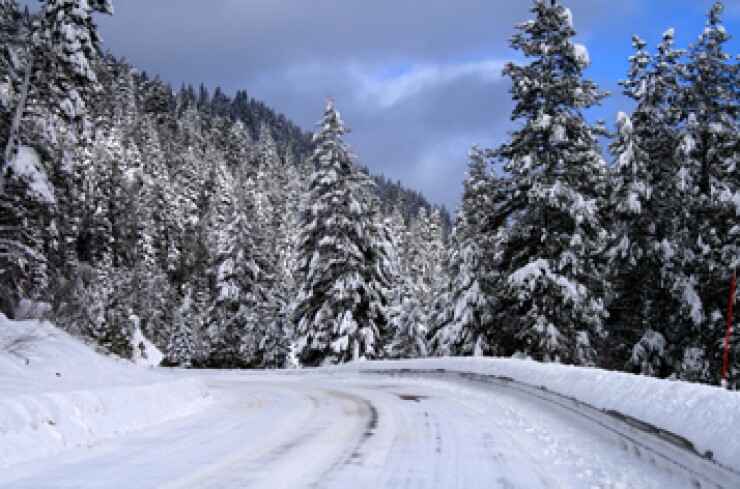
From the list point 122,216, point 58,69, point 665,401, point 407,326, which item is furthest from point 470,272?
point 122,216

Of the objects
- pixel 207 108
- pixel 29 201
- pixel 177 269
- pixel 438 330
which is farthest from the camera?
pixel 207 108

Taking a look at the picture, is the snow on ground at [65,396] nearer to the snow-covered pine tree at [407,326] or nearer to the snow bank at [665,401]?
the snow bank at [665,401]

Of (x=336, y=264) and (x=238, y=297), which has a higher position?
(x=336, y=264)

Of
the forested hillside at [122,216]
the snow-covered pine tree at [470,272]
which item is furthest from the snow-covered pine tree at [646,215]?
the forested hillside at [122,216]

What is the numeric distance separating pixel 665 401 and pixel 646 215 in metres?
18.8

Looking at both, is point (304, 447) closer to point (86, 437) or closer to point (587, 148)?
point (86, 437)

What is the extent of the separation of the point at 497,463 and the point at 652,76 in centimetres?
2190

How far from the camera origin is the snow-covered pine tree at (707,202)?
2045 centimetres

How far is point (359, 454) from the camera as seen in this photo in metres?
7.14

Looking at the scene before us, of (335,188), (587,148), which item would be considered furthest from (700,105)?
(335,188)

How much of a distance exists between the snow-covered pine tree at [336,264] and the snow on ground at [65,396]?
16629 millimetres

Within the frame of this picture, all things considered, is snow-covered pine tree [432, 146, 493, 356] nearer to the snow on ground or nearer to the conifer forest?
the conifer forest

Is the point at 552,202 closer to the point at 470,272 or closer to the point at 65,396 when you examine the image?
the point at 470,272

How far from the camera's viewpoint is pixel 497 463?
7016mm
